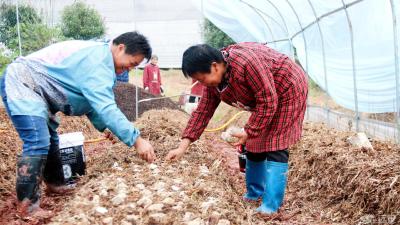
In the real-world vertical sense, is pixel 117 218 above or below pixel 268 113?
below

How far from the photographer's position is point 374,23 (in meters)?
5.56

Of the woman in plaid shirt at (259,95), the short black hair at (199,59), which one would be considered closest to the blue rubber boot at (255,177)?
the woman in plaid shirt at (259,95)

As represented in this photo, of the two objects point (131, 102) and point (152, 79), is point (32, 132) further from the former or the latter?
point (152, 79)

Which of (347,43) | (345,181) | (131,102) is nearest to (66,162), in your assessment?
(345,181)

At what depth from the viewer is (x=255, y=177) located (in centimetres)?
383

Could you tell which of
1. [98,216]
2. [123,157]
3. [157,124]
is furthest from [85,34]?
[98,216]

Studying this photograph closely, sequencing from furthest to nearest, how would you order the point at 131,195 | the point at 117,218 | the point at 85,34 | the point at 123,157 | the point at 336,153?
the point at 85,34, the point at 336,153, the point at 123,157, the point at 131,195, the point at 117,218

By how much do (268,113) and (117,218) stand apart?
1293 millimetres

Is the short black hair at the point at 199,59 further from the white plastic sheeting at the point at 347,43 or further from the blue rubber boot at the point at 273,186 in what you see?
the white plastic sheeting at the point at 347,43

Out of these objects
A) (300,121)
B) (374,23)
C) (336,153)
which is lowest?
(336,153)

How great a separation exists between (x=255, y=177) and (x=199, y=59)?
133 centimetres

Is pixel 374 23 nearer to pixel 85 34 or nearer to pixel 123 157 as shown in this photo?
pixel 123 157

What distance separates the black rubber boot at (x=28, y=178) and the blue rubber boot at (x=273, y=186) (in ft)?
5.36

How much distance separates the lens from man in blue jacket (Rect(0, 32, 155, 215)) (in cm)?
298
